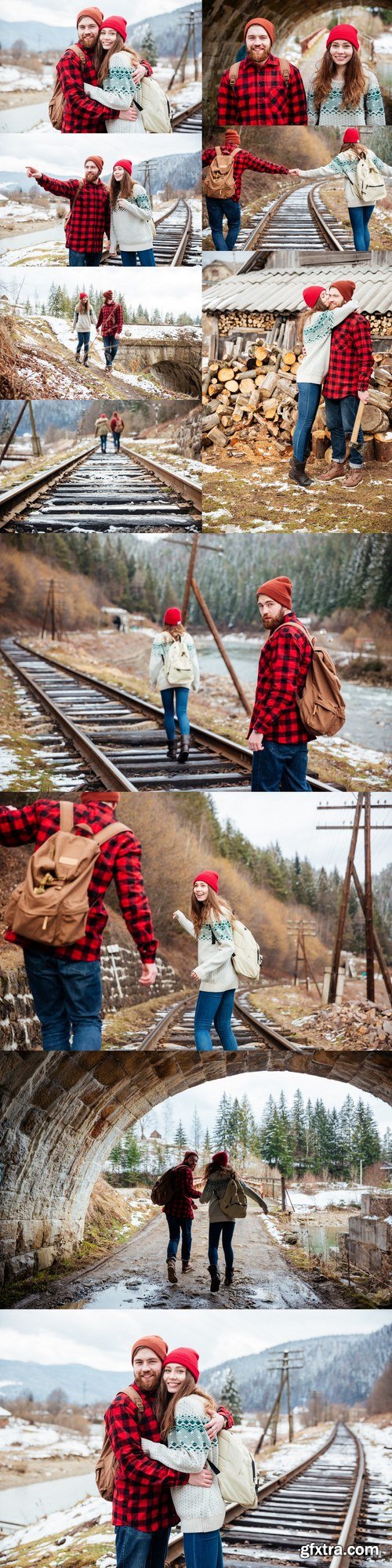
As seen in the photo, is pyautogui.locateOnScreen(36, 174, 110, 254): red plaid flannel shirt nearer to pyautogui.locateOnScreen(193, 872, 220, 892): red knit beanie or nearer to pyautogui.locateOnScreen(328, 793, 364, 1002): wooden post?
pyautogui.locateOnScreen(328, 793, 364, 1002): wooden post

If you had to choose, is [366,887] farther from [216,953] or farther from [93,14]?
[93,14]

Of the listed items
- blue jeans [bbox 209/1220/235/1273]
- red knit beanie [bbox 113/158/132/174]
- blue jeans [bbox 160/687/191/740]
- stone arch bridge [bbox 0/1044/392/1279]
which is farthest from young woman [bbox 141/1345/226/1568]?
red knit beanie [bbox 113/158/132/174]

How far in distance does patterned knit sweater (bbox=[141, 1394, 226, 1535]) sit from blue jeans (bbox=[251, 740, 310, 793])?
11.8 ft

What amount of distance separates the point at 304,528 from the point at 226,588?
842mm

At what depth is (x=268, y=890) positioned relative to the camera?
32.3ft

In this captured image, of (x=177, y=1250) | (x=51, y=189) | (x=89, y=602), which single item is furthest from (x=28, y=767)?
(x=51, y=189)

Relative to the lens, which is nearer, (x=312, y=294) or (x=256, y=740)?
(x=256, y=740)

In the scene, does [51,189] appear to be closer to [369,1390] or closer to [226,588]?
[226,588]

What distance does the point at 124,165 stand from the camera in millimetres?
9461

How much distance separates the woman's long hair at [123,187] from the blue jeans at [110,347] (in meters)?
0.86

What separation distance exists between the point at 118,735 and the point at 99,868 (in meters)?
2.22

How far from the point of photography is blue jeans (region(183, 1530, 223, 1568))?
6832 mm

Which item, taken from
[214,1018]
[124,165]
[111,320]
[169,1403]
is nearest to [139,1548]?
[169,1403]

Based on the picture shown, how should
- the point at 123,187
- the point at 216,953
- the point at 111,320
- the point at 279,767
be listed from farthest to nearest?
the point at 111,320
the point at 123,187
the point at 279,767
the point at 216,953
